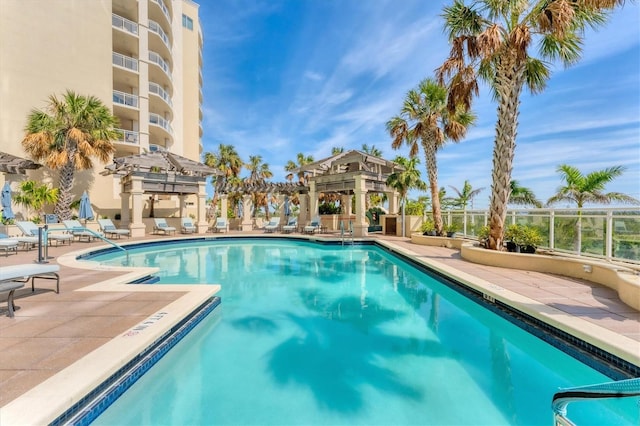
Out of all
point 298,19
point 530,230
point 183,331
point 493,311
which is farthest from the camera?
point 298,19

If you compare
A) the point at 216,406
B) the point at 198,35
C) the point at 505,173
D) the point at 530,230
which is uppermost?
the point at 198,35

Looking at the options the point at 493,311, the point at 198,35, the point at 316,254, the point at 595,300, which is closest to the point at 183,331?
the point at 493,311

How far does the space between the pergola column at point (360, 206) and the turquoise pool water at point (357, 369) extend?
36.7 ft

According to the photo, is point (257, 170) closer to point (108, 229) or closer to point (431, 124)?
point (108, 229)

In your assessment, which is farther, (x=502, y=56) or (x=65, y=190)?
(x=65, y=190)

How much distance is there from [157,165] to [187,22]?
21935 mm

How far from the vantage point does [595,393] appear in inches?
56.2

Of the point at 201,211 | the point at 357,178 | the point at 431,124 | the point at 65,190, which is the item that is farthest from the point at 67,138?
the point at 431,124

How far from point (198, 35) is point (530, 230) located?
3833 cm

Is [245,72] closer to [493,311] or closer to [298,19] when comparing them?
[298,19]

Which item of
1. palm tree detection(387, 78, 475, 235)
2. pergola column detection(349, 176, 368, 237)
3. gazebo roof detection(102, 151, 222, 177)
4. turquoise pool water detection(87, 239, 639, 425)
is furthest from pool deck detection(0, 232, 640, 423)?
gazebo roof detection(102, 151, 222, 177)

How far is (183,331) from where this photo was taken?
15.3 ft

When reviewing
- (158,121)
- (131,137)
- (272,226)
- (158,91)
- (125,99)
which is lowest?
(272,226)

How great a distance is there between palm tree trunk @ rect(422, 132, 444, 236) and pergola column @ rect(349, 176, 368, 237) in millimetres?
4216
